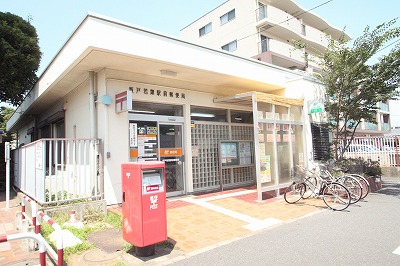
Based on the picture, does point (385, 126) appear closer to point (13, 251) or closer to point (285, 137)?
point (285, 137)

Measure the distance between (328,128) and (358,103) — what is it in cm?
135

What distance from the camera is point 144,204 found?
14.4 ft

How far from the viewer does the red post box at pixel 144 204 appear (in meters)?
4.38

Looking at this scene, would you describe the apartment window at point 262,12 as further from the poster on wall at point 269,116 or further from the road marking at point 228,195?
the road marking at point 228,195

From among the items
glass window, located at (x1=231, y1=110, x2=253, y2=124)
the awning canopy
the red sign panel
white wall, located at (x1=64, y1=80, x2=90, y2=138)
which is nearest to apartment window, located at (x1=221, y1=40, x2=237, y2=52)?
glass window, located at (x1=231, y1=110, x2=253, y2=124)

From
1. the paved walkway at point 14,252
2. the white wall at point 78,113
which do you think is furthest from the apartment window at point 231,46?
the paved walkway at point 14,252

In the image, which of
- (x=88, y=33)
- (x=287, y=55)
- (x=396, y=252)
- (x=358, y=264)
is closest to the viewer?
(x=358, y=264)

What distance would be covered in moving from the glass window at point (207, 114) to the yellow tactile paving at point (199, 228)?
352 centimetres

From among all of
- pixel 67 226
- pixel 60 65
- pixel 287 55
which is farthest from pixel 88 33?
pixel 287 55

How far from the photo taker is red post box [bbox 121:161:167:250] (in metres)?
4.38

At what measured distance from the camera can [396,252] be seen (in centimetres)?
430

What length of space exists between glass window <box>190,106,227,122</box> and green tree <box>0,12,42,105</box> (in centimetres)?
748

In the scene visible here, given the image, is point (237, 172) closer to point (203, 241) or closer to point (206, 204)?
point (206, 204)

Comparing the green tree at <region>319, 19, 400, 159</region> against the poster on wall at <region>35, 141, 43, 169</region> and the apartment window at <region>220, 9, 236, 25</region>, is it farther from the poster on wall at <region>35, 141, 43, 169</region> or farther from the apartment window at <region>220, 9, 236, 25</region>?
the apartment window at <region>220, 9, 236, 25</region>
